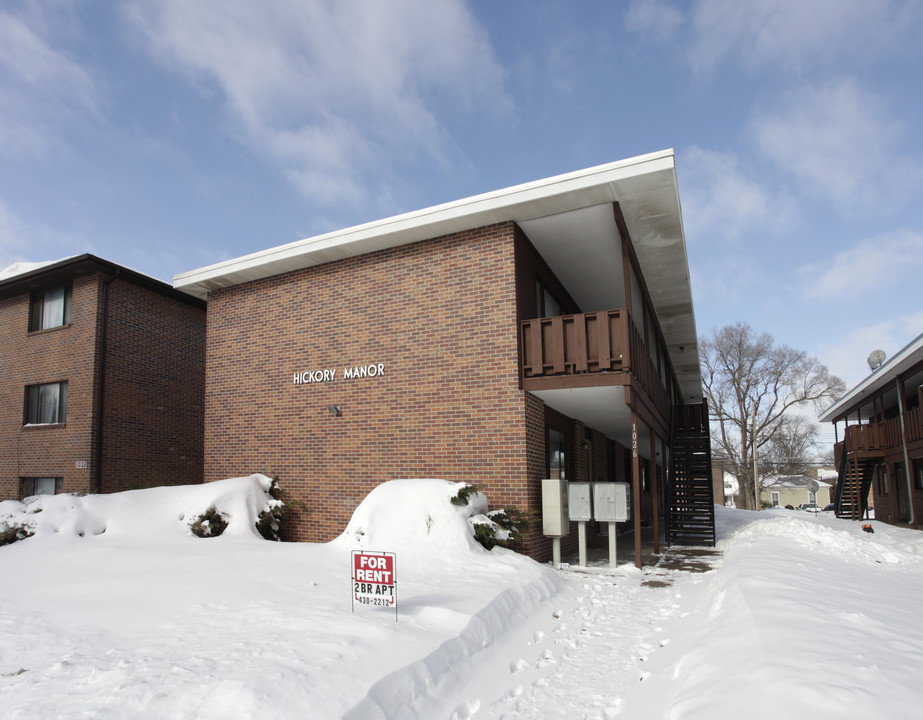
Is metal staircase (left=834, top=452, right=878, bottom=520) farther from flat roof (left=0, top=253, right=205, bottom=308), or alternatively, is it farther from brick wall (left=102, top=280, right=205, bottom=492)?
flat roof (left=0, top=253, right=205, bottom=308)

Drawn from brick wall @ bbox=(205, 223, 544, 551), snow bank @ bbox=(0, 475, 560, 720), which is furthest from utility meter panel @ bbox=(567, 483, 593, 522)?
snow bank @ bbox=(0, 475, 560, 720)

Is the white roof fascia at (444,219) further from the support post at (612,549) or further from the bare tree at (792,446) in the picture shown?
the bare tree at (792,446)

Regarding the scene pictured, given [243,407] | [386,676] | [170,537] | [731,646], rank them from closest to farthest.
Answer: [386,676]
[731,646]
[170,537]
[243,407]

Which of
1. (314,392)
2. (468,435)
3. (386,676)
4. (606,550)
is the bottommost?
(606,550)

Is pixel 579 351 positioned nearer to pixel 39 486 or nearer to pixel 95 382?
pixel 95 382

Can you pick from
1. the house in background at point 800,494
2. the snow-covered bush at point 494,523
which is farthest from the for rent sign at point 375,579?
the house in background at point 800,494

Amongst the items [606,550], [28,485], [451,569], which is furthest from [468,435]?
[28,485]

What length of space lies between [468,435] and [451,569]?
321 centimetres

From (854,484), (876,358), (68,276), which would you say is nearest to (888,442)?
(854,484)

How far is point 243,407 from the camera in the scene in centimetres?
1421

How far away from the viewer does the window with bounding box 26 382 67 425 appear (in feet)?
55.3

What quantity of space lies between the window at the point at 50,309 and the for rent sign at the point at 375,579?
15181 mm

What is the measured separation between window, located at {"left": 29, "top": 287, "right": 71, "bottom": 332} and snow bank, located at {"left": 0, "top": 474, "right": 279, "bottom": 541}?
7.84 metres

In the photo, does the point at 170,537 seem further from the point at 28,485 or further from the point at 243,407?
the point at 28,485
